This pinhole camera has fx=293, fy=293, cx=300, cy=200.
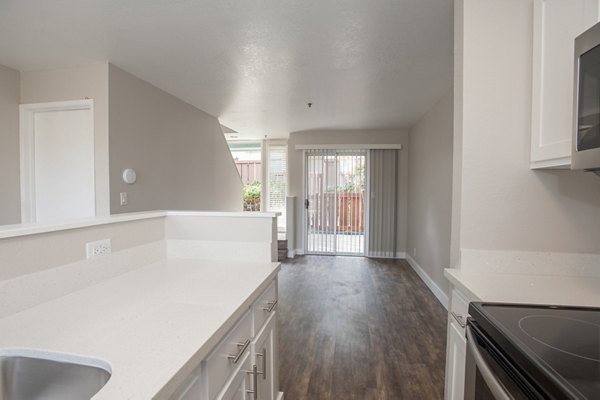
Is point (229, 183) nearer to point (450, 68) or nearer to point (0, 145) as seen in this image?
point (0, 145)

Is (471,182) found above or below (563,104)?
below

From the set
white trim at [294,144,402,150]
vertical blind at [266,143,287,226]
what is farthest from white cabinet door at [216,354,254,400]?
vertical blind at [266,143,287,226]

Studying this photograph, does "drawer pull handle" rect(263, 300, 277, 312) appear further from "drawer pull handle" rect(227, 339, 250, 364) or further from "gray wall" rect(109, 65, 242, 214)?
"gray wall" rect(109, 65, 242, 214)

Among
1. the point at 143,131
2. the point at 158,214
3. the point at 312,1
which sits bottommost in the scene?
the point at 158,214

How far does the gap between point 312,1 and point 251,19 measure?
1.38ft

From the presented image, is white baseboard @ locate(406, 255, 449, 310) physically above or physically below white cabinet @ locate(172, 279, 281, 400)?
below

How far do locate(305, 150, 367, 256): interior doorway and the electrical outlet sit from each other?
14.6 feet

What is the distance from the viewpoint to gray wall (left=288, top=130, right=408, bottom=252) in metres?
5.38

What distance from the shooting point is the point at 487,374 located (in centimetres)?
81

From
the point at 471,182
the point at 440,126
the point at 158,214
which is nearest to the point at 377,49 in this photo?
the point at 471,182

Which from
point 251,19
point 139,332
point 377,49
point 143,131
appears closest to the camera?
point 139,332

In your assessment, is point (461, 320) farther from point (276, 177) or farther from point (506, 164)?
point (276, 177)

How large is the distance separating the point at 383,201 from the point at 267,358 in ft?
14.6

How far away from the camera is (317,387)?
6.42 ft
